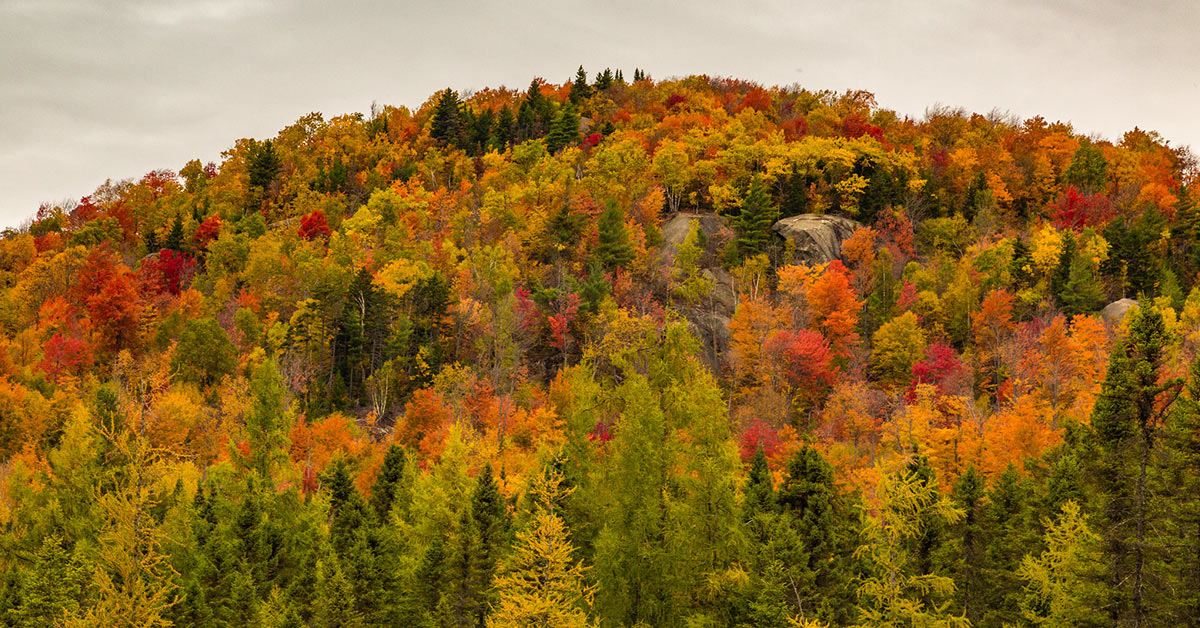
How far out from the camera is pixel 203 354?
59125 millimetres

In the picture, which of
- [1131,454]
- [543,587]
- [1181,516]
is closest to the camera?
[1181,516]

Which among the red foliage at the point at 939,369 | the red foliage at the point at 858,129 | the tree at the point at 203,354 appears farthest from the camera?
the red foliage at the point at 858,129

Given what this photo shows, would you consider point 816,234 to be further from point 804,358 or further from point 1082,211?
point 1082,211

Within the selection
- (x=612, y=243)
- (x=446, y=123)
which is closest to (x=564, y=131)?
(x=446, y=123)

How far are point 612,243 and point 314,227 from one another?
113 feet

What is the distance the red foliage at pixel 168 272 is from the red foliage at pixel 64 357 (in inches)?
511

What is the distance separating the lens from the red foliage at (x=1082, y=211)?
253ft

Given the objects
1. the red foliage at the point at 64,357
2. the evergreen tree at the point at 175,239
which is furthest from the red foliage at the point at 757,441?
the evergreen tree at the point at 175,239

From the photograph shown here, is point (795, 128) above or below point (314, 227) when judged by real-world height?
above

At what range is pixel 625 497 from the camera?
27.3 meters

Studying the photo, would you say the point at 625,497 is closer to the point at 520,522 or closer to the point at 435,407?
the point at 520,522

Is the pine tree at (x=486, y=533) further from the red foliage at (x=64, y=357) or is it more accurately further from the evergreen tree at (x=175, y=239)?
the evergreen tree at (x=175, y=239)

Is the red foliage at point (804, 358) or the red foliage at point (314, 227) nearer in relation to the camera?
the red foliage at point (804, 358)

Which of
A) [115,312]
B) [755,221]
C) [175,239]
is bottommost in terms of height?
[115,312]
